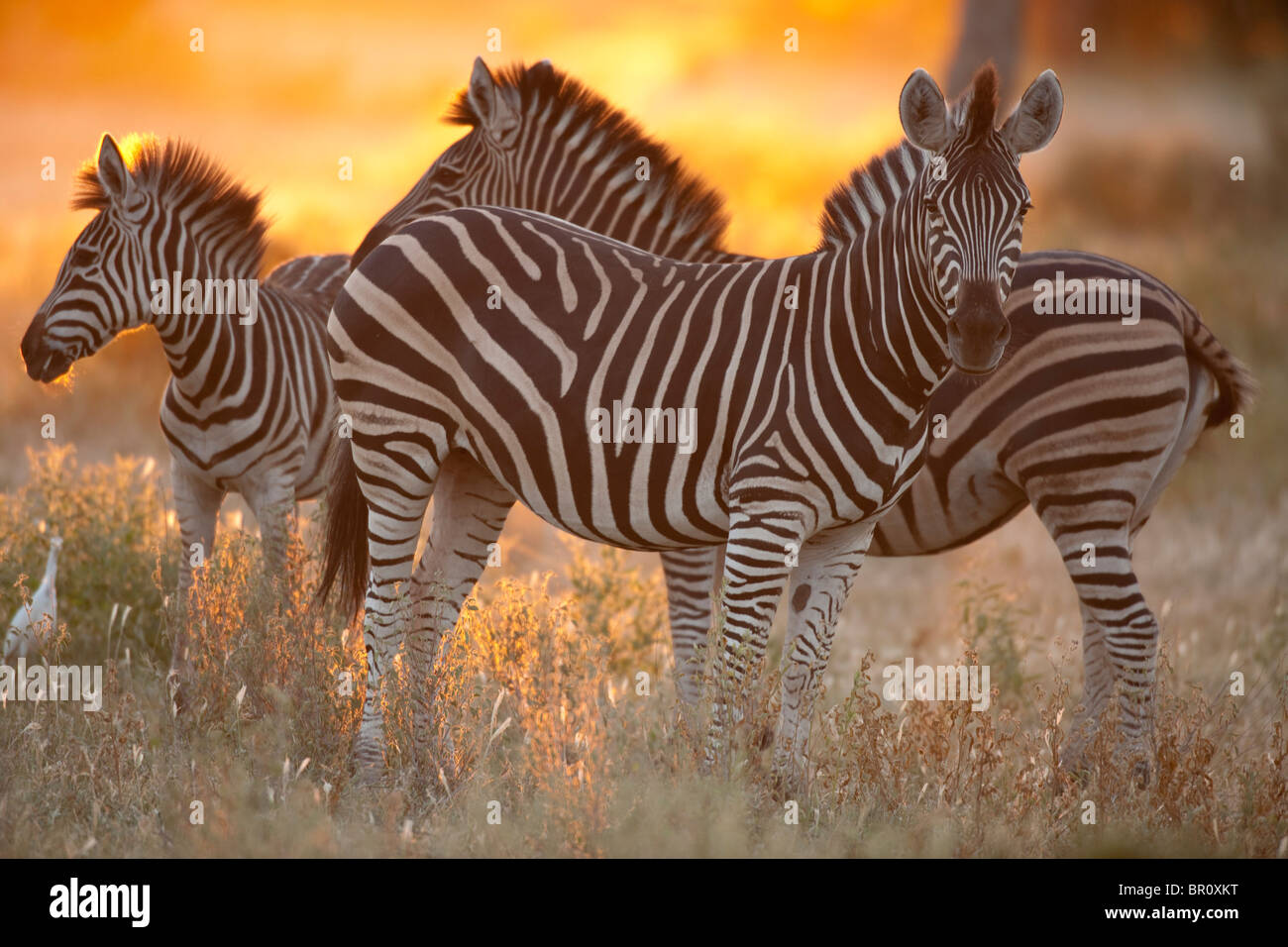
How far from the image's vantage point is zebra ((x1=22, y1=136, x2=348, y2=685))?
20.6ft

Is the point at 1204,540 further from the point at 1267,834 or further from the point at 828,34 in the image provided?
the point at 828,34

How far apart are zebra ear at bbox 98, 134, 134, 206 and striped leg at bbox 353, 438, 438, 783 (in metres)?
2.14

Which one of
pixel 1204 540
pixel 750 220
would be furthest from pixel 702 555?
pixel 750 220

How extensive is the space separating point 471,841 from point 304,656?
154 centimetres

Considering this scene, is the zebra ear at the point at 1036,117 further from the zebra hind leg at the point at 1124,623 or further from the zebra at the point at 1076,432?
the zebra hind leg at the point at 1124,623

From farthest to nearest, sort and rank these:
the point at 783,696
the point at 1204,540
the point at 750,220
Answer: the point at 750,220
the point at 1204,540
the point at 783,696

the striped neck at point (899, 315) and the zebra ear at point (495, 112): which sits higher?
A: the zebra ear at point (495, 112)

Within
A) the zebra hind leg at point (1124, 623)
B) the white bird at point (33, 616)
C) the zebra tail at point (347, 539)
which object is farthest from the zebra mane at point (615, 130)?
the white bird at point (33, 616)

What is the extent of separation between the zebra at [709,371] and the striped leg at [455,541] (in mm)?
134

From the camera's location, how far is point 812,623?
203 inches

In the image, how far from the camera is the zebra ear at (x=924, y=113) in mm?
4594

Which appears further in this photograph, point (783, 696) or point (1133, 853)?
point (783, 696)

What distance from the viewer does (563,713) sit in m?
4.77

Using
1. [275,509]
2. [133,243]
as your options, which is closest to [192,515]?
[275,509]
